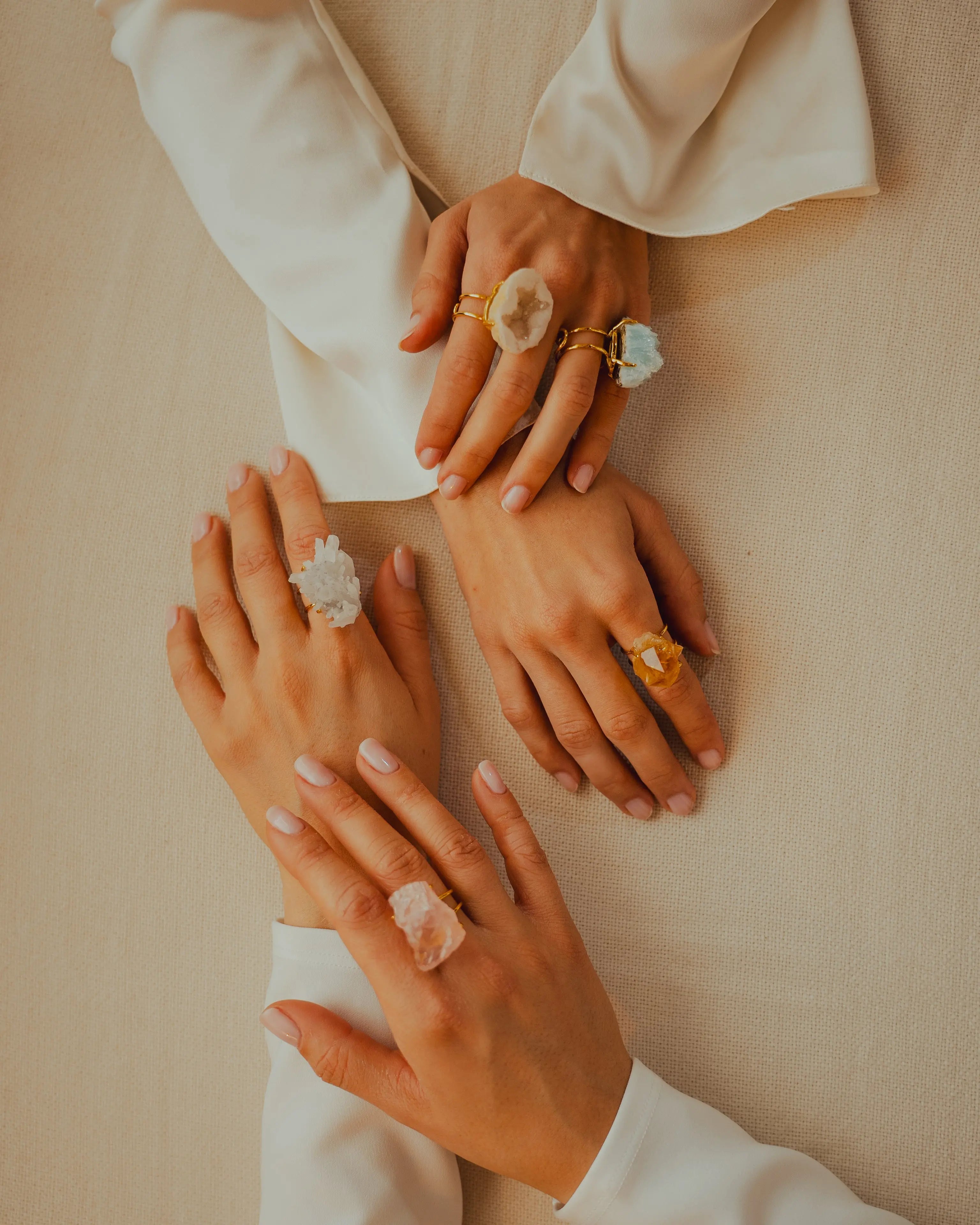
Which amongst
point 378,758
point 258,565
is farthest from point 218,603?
point 378,758

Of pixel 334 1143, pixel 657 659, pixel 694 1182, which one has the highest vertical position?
pixel 657 659

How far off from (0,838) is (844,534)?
993 mm

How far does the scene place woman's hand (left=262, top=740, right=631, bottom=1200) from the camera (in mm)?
765

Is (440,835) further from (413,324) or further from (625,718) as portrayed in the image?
(413,324)

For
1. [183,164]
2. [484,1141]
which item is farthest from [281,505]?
[484,1141]

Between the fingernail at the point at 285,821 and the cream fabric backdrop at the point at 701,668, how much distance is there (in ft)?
0.59

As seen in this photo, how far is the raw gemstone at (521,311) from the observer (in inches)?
31.5

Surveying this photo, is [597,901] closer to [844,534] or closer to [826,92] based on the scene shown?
[844,534]

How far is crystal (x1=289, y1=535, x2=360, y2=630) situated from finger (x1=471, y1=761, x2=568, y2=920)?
0.68 feet

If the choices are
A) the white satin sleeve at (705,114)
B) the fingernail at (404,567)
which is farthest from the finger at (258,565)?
the white satin sleeve at (705,114)

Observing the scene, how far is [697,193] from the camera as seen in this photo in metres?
0.95

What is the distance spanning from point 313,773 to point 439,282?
19.4 inches

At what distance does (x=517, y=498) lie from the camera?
0.86 metres

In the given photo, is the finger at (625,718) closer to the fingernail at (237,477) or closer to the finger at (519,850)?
the finger at (519,850)
